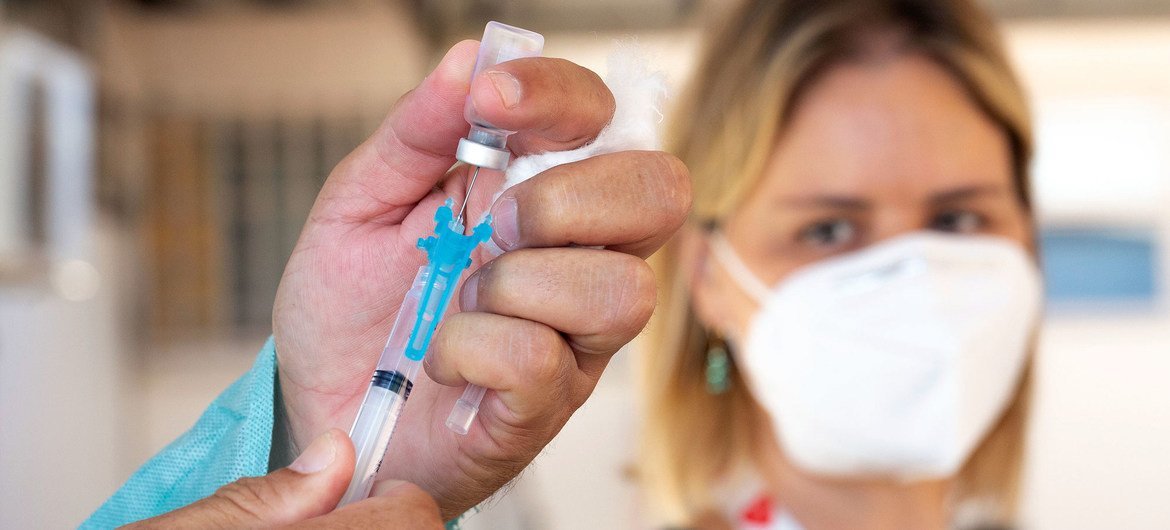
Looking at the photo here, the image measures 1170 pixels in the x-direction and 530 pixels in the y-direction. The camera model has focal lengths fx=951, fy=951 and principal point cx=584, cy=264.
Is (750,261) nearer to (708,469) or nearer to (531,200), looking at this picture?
(708,469)

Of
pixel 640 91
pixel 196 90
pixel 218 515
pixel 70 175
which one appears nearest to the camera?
pixel 218 515

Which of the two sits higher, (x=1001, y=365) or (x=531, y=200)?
(x=531, y=200)

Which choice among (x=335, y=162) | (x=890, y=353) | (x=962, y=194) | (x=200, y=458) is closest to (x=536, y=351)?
(x=200, y=458)

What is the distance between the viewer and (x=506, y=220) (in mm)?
568

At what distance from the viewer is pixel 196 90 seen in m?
3.62

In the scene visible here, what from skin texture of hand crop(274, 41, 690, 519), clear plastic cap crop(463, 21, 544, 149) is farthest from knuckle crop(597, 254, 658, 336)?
clear plastic cap crop(463, 21, 544, 149)

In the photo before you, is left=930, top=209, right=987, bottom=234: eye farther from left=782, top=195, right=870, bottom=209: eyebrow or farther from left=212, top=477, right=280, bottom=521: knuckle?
left=212, top=477, right=280, bottom=521: knuckle

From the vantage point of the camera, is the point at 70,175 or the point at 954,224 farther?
the point at 70,175

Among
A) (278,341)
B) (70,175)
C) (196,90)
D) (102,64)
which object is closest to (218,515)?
(278,341)

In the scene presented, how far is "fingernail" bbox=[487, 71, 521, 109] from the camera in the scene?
0.52m

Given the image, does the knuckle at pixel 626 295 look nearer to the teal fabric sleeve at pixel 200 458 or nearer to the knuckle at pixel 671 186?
the knuckle at pixel 671 186

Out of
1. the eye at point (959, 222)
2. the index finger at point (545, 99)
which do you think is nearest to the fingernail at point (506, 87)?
the index finger at point (545, 99)

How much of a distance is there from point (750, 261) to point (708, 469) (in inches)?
17.2

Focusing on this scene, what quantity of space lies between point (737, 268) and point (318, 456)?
98 centimetres
